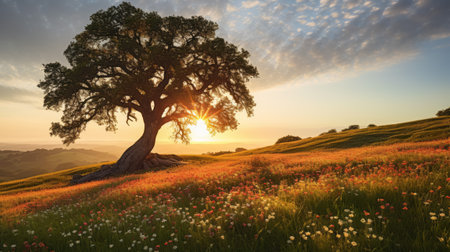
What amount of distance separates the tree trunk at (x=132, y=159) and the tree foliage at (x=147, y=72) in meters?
0.95

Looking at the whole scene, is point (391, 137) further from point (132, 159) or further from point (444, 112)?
point (132, 159)

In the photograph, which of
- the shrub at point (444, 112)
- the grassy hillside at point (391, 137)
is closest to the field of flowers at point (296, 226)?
the grassy hillside at point (391, 137)

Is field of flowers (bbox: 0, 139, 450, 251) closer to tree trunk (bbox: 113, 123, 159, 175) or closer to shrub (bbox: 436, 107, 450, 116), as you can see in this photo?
tree trunk (bbox: 113, 123, 159, 175)

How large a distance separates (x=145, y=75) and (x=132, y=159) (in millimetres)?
10230

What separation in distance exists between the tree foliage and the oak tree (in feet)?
0.28

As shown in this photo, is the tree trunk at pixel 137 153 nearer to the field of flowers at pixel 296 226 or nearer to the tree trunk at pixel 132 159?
the tree trunk at pixel 132 159

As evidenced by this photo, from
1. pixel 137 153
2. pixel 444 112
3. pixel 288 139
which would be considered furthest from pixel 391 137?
pixel 137 153

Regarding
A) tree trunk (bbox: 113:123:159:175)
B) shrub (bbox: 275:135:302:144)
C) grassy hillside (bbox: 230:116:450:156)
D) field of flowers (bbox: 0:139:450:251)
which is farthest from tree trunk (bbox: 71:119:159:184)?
shrub (bbox: 275:135:302:144)

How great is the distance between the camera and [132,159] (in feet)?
88.3

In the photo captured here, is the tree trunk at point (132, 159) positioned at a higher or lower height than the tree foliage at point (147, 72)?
lower

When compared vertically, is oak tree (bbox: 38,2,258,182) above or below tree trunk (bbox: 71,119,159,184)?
above

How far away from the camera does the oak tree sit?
23.9 meters

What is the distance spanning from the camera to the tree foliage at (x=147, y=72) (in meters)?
23.9

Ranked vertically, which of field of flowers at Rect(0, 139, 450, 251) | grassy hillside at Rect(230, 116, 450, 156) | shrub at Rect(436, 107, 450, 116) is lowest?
field of flowers at Rect(0, 139, 450, 251)
